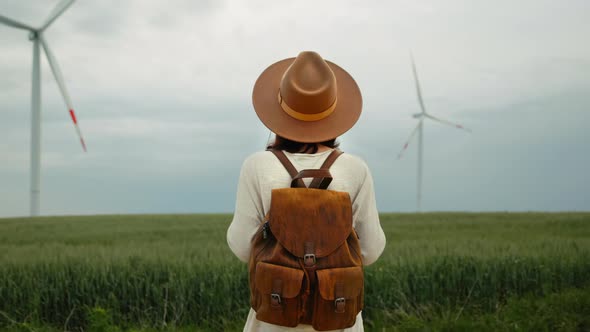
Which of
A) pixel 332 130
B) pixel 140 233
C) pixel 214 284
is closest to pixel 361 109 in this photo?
pixel 332 130

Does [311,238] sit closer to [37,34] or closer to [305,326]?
[305,326]

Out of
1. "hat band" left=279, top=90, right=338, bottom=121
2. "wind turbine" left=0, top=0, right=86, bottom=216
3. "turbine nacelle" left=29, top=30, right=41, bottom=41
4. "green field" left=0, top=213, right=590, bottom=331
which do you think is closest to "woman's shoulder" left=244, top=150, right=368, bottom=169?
"hat band" left=279, top=90, right=338, bottom=121

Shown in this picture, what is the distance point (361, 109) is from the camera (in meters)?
2.91

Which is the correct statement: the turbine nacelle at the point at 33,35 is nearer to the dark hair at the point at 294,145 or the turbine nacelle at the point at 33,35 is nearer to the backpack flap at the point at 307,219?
the dark hair at the point at 294,145

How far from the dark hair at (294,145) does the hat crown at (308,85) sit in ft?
0.55

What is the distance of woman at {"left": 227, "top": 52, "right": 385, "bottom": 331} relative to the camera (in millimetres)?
2561

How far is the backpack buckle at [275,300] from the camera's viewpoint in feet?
8.13

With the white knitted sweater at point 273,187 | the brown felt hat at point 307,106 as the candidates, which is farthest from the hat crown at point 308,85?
the white knitted sweater at point 273,187

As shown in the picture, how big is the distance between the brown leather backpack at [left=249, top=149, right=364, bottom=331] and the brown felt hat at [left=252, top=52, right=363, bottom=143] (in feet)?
0.77

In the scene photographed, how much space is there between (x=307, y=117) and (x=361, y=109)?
14.6 inches

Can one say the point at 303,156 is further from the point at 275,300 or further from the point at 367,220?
the point at 275,300

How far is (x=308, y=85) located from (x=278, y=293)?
105cm

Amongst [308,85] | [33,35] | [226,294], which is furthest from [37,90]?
[308,85]

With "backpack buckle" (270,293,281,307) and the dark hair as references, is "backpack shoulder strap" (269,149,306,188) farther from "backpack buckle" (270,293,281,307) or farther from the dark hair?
"backpack buckle" (270,293,281,307)
